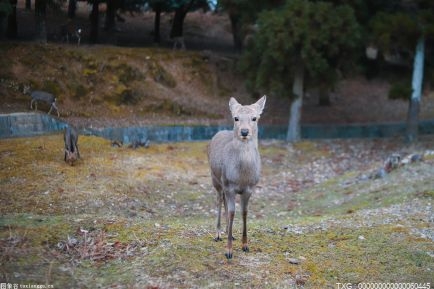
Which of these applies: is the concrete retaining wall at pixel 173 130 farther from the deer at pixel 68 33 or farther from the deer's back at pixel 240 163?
the deer's back at pixel 240 163

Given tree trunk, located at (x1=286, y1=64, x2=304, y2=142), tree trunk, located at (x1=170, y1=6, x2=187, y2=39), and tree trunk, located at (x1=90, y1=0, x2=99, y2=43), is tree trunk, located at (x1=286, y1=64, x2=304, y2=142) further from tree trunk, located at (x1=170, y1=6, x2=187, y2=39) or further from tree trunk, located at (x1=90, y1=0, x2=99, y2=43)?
tree trunk, located at (x1=90, y1=0, x2=99, y2=43)

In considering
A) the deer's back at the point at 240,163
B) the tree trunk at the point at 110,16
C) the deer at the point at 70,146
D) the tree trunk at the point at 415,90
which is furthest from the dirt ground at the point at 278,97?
the deer's back at the point at 240,163

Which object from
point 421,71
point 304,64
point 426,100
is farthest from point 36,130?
point 426,100

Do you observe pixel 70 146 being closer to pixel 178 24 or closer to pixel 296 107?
pixel 296 107

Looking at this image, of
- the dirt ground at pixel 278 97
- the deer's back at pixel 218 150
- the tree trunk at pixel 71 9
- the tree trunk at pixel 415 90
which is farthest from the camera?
the tree trunk at pixel 71 9

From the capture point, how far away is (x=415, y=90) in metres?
21.0

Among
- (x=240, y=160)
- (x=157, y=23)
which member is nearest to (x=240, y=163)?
(x=240, y=160)

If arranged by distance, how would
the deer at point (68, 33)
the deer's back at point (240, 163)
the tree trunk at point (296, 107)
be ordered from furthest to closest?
the deer at point (68, 33), the tree trunk at point (296, 107), the deer's back at point (240, 163)

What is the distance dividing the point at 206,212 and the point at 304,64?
1002 cm

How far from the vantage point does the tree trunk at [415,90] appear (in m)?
20.8

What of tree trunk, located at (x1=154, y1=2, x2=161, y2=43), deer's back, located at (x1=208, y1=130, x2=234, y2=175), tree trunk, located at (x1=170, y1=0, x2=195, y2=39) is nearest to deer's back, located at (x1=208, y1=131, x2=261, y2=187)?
deer's back, located at (x1=208, y1=130, x2=234, y2=175)

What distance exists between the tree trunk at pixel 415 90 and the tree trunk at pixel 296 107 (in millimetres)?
4071

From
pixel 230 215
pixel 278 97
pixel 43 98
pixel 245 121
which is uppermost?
pixel 245 121

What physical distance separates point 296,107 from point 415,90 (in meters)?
4.40
